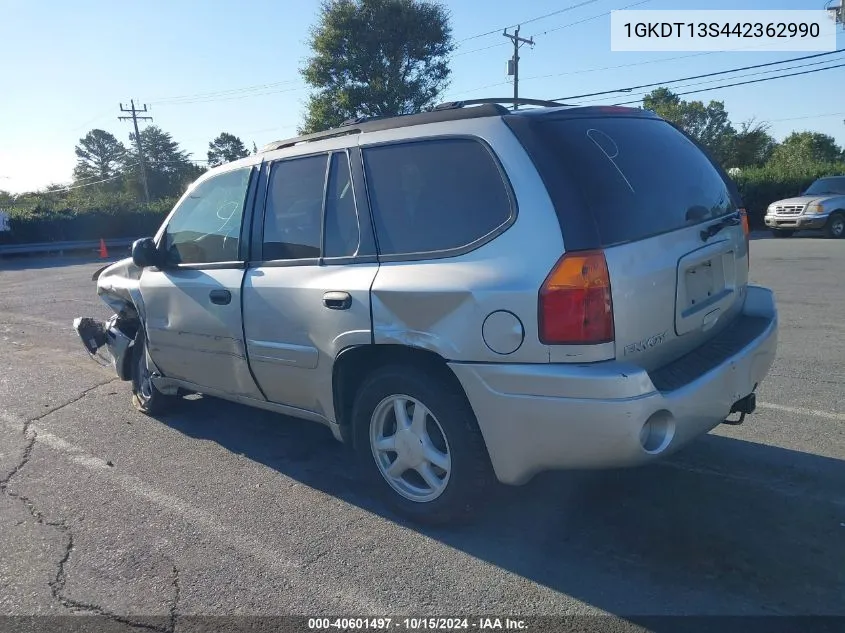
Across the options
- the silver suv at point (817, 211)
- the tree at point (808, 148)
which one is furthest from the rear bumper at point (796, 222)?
the tree at point (808, 148)

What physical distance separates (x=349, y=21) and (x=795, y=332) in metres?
25.6

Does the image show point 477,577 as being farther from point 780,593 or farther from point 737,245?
point 737,245

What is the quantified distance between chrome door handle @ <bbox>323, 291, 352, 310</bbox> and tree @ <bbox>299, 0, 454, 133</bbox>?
26.3 metres

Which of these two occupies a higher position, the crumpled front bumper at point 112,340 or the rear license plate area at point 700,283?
the rear license plate area at point 700,283

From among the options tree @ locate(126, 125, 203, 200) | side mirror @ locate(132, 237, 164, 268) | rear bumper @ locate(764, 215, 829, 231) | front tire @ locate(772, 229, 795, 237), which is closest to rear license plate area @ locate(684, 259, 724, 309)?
side mirror @ locate(132, 237, 164, 268)

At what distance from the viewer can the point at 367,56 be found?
29.3 metres

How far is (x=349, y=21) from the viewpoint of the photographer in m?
29.0

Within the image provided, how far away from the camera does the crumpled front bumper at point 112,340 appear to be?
18.7 ft

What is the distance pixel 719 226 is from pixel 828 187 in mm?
18394

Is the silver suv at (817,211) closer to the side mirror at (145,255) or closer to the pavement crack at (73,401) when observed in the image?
the pavement crack at (73,401)

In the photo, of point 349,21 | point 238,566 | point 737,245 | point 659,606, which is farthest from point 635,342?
point 349,21

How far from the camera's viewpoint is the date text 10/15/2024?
2764mm

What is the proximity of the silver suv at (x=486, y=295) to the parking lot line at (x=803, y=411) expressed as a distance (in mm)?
1180


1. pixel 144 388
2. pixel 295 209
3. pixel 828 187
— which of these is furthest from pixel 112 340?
pixel 828 187
